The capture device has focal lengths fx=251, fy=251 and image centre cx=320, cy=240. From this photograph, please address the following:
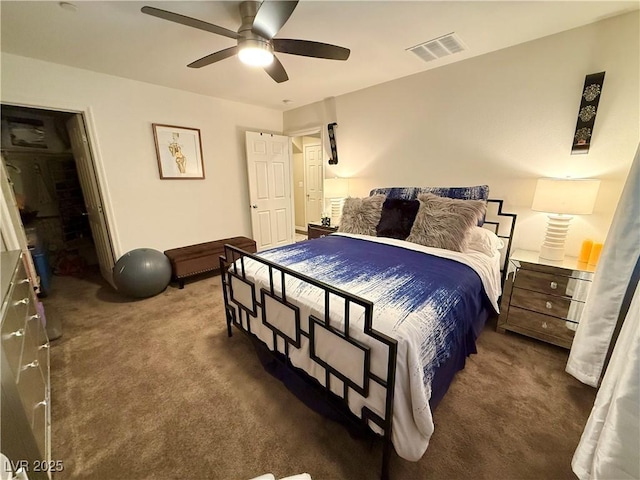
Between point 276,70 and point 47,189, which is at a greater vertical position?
point 276,70

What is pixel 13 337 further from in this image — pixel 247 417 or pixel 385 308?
pixel 385 308

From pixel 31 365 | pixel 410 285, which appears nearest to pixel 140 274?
pixel 31 365

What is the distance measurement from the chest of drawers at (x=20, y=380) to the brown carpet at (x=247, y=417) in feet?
0.87

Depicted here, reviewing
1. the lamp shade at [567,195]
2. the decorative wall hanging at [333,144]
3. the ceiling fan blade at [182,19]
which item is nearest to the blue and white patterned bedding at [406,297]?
the lamp shade at [567,195]

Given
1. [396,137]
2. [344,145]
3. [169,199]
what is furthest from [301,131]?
[169,199]

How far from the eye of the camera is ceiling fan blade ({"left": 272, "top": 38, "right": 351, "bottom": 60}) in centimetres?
174

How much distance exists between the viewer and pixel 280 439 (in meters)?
1.32

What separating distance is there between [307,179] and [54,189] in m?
4.21

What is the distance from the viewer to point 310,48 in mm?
1793

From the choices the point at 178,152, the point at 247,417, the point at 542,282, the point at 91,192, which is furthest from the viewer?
the point at 178,152

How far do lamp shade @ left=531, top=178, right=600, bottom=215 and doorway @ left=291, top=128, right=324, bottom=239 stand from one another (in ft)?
12.4

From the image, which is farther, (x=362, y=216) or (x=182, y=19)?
(x=362, y=216)

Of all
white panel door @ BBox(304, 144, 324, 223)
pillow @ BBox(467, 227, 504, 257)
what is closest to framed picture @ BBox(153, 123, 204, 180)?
white panel door @ BBox(304, 144, 324, 223)

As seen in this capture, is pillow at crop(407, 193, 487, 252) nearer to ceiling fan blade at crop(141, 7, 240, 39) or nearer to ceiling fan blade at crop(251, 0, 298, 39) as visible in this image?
ceiling fan blade at crop(251, 0, 298, 39)
